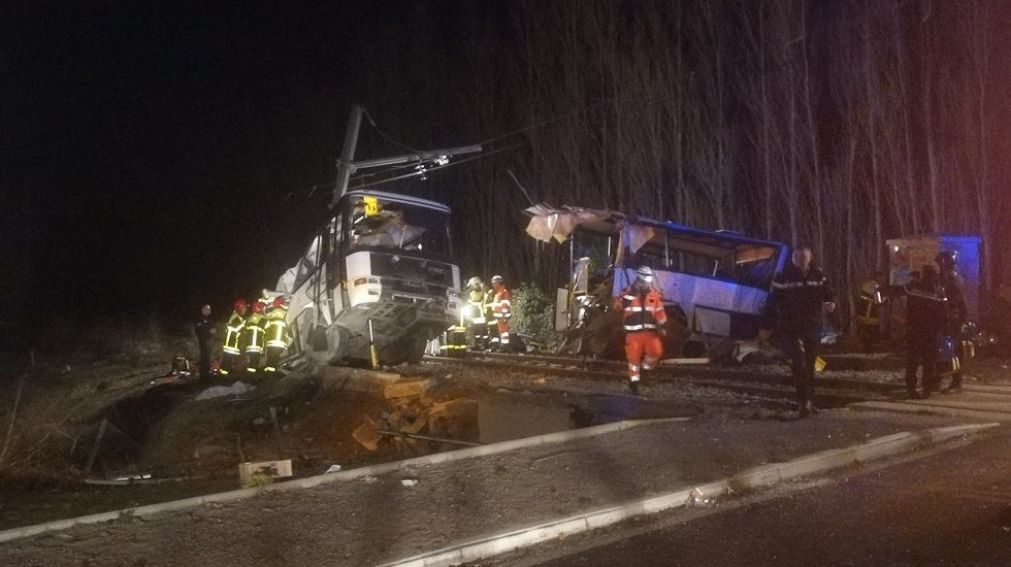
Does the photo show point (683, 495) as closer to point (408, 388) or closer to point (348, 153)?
point (408, 388)

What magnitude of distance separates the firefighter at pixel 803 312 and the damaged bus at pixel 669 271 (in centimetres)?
767

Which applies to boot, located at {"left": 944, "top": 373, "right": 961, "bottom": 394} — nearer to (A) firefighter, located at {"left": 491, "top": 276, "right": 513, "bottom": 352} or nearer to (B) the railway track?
(B) the railway track

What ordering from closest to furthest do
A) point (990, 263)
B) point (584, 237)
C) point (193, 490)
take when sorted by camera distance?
point (193, 490), point (584, 237), point (990, 263)

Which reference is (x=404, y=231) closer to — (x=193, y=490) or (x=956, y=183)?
(x=193, y=490)

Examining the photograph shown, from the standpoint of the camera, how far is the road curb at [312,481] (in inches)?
249

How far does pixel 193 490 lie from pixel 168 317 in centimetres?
4093

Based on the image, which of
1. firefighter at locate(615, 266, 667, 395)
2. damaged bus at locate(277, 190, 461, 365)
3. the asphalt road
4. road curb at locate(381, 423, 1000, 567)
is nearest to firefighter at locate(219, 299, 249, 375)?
damaged bus at locate(277, 190, 461, 365)

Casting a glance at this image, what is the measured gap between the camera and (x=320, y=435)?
13.1 metres

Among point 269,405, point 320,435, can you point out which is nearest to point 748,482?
point 320,435

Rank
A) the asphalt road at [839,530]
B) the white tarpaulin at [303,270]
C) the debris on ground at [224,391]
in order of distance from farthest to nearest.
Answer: the white tarpaulin at [303,270] < the debris on ground at [224,391] < the asphalt road at [839,530]

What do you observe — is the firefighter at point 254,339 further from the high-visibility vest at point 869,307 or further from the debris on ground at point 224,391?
the high-visibility vest at point 869,307

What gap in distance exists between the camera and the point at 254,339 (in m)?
19.3

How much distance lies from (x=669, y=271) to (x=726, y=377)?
399 cm

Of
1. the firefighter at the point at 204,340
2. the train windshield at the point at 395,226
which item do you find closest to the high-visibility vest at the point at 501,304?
the train windshield at the point at 395,226
